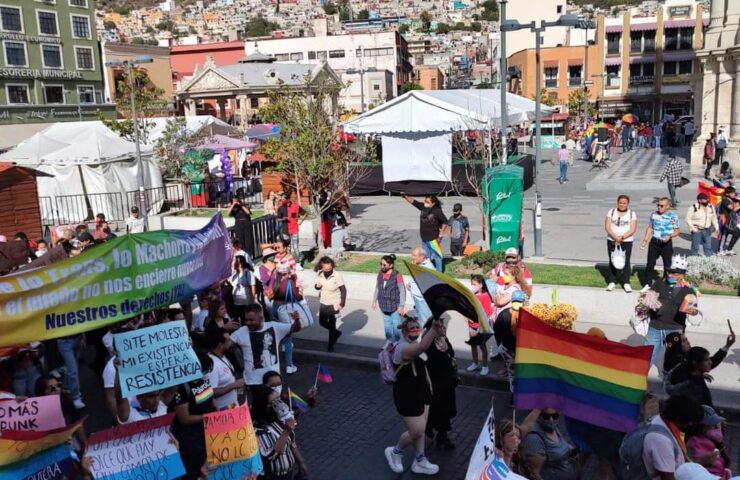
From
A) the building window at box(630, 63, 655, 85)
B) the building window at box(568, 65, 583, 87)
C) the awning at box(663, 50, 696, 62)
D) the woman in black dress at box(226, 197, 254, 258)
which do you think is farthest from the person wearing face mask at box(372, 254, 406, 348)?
the building window at box(568, 65, 583, 87)

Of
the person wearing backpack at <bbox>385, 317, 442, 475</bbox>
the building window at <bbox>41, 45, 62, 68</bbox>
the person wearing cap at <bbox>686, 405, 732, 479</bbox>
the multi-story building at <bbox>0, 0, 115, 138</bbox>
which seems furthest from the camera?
the building window at <bbox>41, 45, 62, 68</bbox>

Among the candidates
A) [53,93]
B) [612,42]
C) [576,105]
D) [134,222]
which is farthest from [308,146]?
[612,42]

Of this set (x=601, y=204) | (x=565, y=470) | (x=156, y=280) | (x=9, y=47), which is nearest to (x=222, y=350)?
(x=156, y=280)

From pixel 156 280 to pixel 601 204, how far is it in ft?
60.8

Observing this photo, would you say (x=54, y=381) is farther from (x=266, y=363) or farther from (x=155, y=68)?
(x=155, y=68)

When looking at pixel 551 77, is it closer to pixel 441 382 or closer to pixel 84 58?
pixel 84 58

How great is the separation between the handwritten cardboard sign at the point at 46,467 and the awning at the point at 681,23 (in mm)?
75813

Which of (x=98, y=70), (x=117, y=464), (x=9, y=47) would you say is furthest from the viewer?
(x=98, y=70)

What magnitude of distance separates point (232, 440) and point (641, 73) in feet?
248

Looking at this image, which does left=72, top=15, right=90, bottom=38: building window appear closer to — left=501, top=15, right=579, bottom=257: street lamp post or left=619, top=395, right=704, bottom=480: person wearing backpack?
left=501, top=15, right=579, bottom=257: street lamp post

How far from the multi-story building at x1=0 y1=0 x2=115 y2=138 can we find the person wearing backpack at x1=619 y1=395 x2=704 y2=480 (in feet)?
171

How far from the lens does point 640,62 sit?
239 feet

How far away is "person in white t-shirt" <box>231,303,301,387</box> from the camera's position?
7320 mm

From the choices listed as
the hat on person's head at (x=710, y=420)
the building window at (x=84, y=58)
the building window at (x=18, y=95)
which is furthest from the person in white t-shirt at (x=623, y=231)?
the building window at (x=84, y=58)
